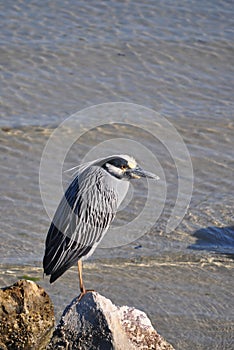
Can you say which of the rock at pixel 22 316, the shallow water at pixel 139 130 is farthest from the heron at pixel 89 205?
the shallow water at pixel 139 130

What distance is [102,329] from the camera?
615 centimetres

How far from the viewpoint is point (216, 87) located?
502 inches

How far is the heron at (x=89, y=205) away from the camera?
6.91 m

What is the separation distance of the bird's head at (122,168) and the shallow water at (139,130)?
146cm

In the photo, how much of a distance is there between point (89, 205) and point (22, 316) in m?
1.13

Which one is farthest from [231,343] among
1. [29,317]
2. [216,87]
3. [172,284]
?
[216,87]

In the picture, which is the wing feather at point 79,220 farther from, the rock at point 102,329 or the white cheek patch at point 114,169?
the rock at point 102,329

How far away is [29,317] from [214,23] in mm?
9188

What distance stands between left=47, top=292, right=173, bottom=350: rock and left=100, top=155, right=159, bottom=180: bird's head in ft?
3.98

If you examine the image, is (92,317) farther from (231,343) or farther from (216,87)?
(216,87)

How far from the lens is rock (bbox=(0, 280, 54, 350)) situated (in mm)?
6652

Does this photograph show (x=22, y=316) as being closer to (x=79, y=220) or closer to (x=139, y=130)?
(x=79, y=220)

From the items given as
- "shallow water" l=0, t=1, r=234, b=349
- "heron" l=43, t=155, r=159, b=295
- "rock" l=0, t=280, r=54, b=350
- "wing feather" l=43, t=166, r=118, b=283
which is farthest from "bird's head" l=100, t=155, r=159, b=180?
"shallow water" l=0, t=1, r=234, b=349

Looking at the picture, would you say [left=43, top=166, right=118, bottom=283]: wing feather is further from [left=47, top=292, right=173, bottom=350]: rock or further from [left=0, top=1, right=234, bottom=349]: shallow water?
[left=0, top=1, right=234, bottom=349]: shallow water
